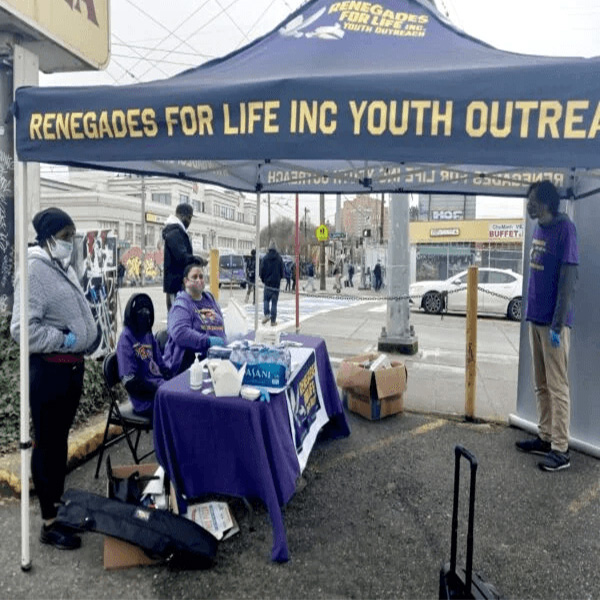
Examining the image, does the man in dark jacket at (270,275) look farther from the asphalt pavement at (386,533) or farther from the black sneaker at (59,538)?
the black sneaker at (59,538)

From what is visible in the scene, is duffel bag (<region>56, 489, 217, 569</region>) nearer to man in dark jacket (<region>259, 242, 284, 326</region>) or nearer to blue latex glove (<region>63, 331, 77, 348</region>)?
blue latex glove (<region>63, 331, 77, 348</region>)

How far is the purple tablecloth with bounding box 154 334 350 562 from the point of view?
2.85 meters

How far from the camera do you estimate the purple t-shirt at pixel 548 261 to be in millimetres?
3799

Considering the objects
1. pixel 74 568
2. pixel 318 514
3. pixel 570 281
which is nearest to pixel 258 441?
pixel 318 514

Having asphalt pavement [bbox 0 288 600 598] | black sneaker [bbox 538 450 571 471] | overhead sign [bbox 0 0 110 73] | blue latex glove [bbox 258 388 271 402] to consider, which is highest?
overhead sign [bbox 0 0 110 73]

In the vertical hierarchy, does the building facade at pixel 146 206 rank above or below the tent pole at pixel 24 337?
above

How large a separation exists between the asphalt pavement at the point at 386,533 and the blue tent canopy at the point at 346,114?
211cm

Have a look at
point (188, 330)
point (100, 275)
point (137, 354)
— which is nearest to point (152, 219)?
point (100, 275)

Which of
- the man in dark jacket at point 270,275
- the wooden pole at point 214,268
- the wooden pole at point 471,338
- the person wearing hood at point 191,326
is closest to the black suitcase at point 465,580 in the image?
the person wearing hood at point 191,326

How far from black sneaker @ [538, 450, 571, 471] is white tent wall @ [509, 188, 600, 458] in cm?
40

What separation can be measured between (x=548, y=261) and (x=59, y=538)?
376cm

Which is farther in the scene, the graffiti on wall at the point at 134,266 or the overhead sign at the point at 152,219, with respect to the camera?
the overhead sign at the point at 152,219

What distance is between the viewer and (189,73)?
3281mm

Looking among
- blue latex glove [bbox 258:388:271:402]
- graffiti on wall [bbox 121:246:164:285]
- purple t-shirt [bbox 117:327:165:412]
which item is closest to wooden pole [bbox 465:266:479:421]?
blue latex glove [bbox 258:388:271:402]
